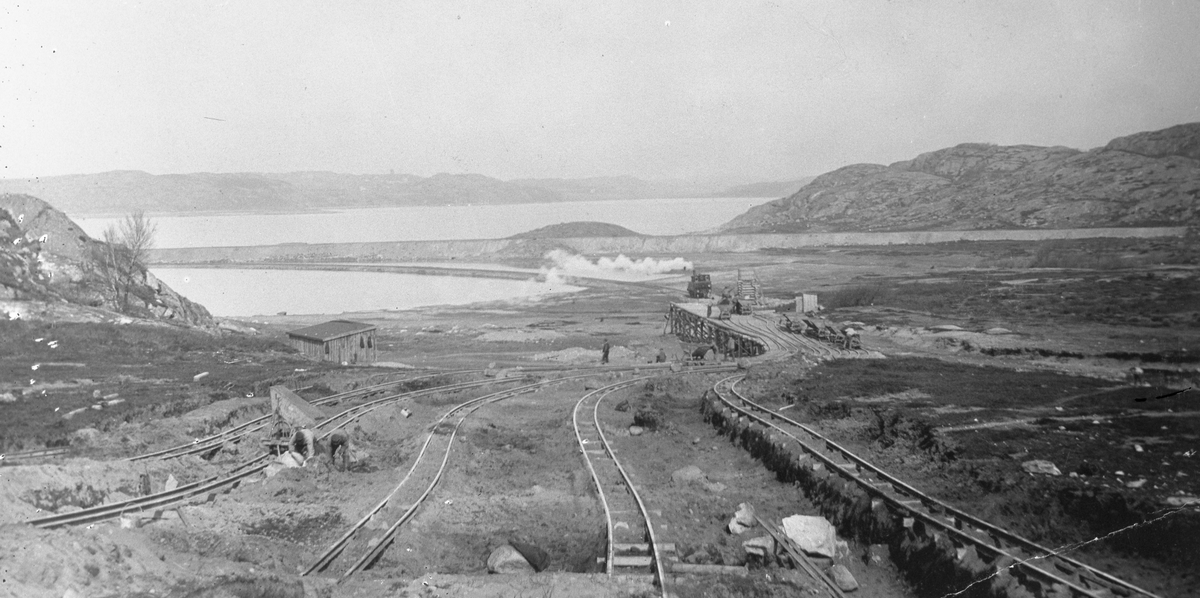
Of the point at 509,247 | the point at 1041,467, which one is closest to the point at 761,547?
the point at 1041,467

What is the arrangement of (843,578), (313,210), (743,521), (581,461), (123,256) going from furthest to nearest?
(313,210) → (123,256) → (581,461) → (743,521) → (843,578)

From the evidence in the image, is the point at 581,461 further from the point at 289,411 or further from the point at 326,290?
the point at 326,290

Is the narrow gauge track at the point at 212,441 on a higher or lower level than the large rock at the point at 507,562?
higher

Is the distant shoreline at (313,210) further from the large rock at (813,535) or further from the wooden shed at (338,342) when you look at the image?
the large rock at (813,535)

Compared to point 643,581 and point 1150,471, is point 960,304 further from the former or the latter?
point 643,581

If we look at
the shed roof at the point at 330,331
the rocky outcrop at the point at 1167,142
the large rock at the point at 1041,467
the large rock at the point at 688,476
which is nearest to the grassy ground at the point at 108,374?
the shed roof at the point at 330,331

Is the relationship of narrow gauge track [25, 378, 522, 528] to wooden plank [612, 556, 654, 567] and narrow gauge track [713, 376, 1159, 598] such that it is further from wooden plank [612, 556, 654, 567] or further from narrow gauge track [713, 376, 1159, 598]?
narrow gauge track [713, 376, 1159, 598]
